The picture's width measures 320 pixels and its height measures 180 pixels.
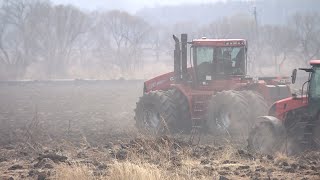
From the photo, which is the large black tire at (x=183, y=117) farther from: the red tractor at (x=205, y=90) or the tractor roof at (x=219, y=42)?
the tractor roof at (x=219, y=42)

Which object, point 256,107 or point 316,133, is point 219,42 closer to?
point 256,107

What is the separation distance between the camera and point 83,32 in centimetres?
6431

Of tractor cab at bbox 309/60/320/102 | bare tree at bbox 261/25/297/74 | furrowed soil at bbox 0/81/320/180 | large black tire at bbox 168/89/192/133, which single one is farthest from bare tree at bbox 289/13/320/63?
tractor cab at bbox 309/60/320/102

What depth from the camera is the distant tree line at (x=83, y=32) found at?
5819 cm

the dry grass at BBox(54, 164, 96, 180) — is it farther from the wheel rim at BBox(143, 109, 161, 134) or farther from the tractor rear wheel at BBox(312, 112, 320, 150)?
the wheel rim at BBox(143, 109, 161, 134)

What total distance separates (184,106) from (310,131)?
18.1 feet

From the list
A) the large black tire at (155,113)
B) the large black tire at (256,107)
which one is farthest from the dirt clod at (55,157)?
the large black tire at (256,107)

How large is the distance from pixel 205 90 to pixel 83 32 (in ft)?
163

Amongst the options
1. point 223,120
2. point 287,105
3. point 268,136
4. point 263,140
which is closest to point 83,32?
point 223,120

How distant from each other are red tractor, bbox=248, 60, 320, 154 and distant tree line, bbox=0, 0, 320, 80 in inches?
1758

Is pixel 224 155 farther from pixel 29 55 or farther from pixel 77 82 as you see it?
pixel 29 55

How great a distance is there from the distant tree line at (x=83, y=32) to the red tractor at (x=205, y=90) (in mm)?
39713

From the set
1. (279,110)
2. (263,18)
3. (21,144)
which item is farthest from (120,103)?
(263,18)

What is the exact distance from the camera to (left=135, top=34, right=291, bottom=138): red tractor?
15266mm
